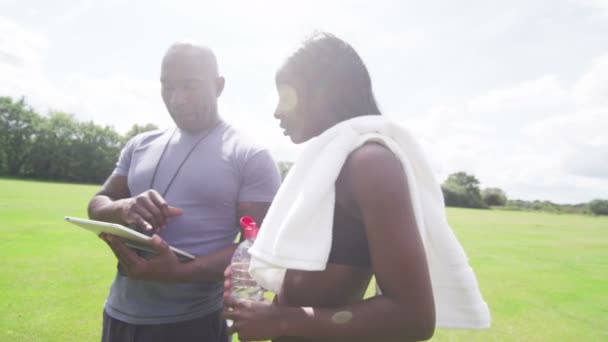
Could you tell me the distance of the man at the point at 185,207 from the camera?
2.33m

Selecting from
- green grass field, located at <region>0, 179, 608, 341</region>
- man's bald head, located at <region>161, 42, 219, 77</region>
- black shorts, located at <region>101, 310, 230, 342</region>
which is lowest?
green grass field, located at <region>0, 179, 608, 341</region>

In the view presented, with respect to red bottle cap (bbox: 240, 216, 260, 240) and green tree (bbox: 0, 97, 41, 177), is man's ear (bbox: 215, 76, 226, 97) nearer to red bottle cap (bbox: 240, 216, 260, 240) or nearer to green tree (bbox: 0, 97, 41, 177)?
red bottle cap (bbox: 240, 216, 260, 240)

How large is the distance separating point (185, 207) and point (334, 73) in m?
1.50

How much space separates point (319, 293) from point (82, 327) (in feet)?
16.6

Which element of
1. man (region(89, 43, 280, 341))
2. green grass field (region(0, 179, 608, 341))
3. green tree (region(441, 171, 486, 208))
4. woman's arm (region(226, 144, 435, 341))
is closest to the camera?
woman's arm (region(226, 144, 435, 341))

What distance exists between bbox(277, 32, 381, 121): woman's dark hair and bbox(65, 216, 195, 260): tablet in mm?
1103

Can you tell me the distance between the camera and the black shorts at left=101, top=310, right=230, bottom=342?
95.9 inches

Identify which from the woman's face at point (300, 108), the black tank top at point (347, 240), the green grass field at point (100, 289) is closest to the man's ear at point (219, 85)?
the woman's face at point (300, 108)

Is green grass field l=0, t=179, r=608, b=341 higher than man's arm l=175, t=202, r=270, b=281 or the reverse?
the reverse

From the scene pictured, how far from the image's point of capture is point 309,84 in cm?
153

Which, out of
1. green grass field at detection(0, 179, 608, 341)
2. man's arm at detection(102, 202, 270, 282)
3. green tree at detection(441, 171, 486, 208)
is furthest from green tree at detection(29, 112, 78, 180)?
man's arm at detection(102, 202, 270, 282)

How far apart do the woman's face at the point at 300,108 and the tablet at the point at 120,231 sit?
3.13ft

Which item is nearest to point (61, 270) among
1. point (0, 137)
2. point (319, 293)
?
point (319, 293)

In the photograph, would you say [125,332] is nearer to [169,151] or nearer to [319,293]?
[169,151]
